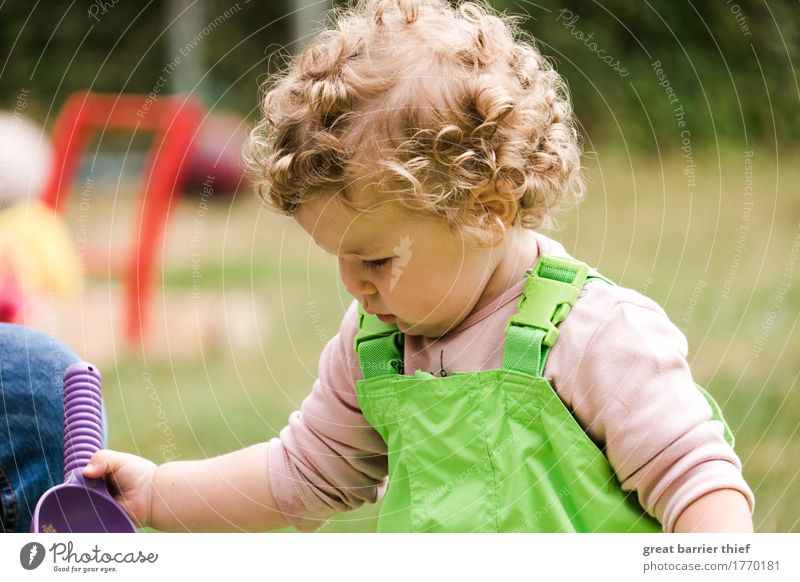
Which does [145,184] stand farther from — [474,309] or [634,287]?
[474,309]

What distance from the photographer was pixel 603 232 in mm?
3412

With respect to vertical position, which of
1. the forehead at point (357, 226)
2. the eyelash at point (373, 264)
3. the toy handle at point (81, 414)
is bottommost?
the toy handle at point (81, 414)

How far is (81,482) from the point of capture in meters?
1.11

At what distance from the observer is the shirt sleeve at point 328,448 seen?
Result: 47.9 inches

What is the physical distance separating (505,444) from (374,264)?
218mm

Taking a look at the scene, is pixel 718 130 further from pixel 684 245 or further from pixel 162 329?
pixel 162 329

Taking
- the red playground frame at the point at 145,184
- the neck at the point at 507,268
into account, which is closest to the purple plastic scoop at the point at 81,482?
the neck at the point at 507,268

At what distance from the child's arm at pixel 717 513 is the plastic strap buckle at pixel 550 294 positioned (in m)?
0.20

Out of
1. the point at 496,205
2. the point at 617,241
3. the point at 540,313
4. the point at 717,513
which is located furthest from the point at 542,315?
the point at 617,241

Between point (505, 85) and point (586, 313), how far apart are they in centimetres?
24

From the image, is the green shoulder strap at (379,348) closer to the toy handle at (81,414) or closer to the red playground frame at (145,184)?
the toy handle at (81,414)
